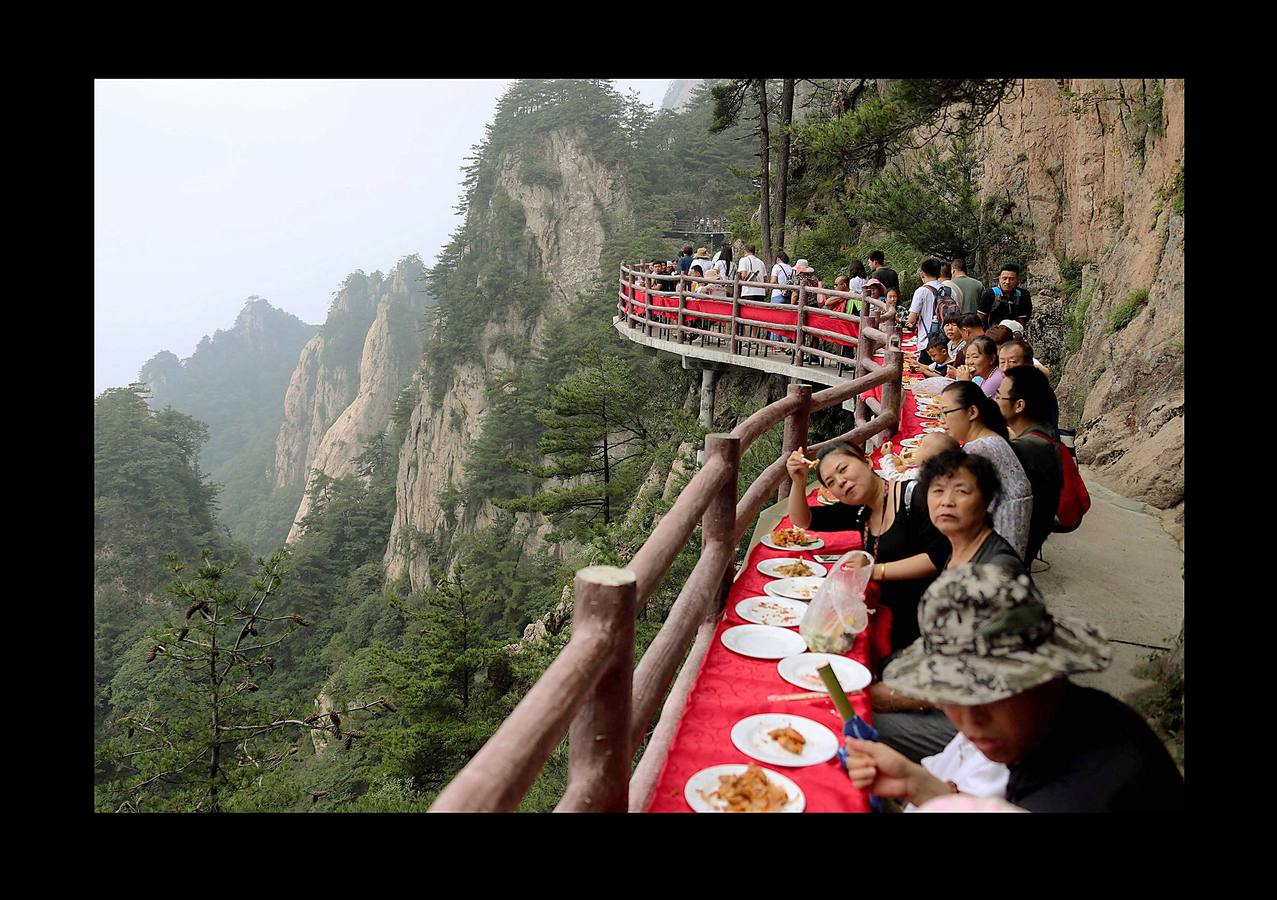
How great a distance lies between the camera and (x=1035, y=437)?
3713mm

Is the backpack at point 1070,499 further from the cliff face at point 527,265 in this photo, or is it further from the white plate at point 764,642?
the cliff face at point 527,265

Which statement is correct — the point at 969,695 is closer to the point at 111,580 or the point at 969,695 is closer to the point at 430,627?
the point at 430,627

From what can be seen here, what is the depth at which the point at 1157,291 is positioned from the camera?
8.27 metres

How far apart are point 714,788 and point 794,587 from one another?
1499 mm

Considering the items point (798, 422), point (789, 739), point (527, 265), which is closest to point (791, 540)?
point (798, 422)

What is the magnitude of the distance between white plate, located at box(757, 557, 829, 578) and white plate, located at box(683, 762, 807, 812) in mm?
1524

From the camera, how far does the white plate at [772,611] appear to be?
10.8 ft

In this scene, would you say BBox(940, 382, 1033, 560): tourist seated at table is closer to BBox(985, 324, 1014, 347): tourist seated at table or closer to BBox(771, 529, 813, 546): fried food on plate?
BBox(771, 529, 813, 546): fried food on plate

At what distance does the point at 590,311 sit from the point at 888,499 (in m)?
34.2

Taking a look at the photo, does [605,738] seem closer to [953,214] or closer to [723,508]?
[723,508]

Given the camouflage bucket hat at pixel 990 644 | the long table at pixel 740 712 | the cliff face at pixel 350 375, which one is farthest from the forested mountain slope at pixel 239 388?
the camouflage bucket hat at pixel 990 644

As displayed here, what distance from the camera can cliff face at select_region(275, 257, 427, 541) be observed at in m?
70.4

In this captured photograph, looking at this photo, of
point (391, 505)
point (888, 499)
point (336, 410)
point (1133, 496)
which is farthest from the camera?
point (336, 410)

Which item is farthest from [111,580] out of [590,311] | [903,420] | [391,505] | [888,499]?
[888,499]
